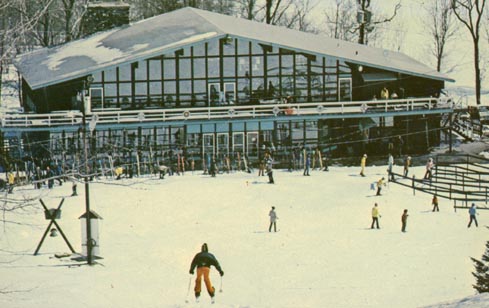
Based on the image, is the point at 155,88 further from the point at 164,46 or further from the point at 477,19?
the point at 477,19

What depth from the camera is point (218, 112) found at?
1919 inches

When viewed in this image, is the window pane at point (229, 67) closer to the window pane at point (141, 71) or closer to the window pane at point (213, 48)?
the window pane at point (213, 48)

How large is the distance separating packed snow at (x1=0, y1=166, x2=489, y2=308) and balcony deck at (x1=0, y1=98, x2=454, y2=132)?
4.43 m

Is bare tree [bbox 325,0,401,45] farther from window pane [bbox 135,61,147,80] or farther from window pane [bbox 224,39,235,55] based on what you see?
window pane [bbox 135,61,147,80]

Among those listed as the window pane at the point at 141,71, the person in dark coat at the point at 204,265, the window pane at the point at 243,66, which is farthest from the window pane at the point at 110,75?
the person in dark coat at the point at 204,265

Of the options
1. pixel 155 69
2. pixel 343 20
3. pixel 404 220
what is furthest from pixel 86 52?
pixel 343 20

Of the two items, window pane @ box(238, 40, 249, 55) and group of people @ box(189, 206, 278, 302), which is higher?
window pane @ box(238, 40, 249, 55)

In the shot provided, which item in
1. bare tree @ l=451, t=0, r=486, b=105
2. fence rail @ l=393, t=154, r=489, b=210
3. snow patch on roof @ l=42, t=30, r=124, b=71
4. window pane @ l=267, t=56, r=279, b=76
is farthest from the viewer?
bare tree @ l=451, t=0, r=486, b=105

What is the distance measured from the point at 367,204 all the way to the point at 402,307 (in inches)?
584

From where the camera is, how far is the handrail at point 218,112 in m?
47.2

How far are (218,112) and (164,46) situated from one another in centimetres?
436

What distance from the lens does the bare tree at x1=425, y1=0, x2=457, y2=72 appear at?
73.1 metres

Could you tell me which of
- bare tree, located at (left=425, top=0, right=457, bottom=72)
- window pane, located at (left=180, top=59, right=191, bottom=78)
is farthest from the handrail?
bare tree, located at (left=425, top=0, right=457, bottom=72)

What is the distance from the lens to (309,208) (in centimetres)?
3772
